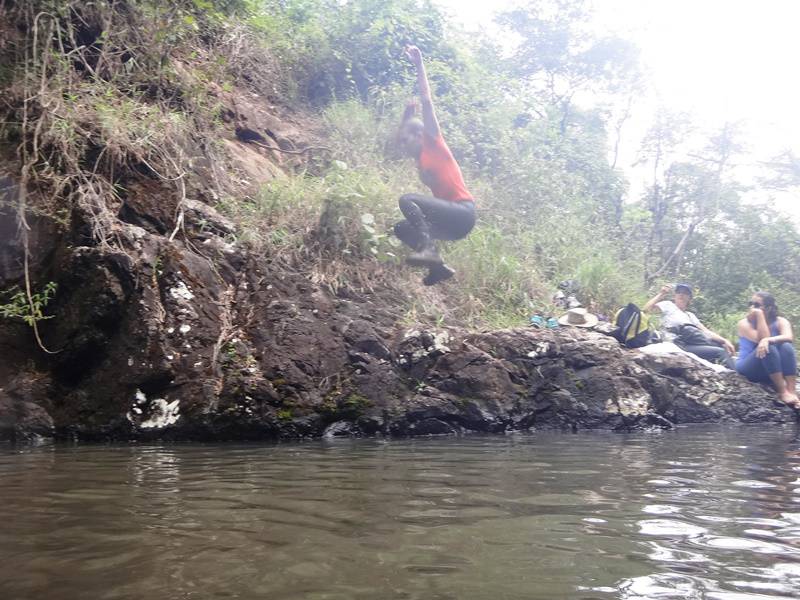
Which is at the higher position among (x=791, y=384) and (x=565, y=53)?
(x=565, y=53)

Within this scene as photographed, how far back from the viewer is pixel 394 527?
2273mm

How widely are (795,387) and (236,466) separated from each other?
22.3 feet

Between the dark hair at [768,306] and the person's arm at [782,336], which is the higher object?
the dark hair at [768,306]

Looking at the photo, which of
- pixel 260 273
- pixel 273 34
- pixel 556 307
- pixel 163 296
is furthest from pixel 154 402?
pixel 273 34

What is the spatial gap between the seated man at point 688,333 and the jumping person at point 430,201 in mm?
2838

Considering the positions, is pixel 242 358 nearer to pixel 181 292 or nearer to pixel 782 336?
pixel 181 292

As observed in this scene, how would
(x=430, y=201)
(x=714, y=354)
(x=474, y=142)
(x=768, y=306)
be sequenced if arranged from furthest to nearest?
(x=474, y=142)
(x=714, y=354)
(x=768, y=306)
(x=430, y=201)

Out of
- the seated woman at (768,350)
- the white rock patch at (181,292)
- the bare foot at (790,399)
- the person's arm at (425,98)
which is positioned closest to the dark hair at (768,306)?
the seated woman at (768,350)

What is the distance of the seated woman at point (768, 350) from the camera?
7.30 meters

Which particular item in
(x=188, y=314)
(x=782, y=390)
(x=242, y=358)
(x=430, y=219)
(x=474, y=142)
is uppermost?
(x=474, y=142)

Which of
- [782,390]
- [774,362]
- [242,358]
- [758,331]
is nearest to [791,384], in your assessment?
[782,390]

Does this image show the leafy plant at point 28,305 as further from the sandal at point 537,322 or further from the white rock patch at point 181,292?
the sandal at point 537,322

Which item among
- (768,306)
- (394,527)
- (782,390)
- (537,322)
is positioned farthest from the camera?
(537,322)

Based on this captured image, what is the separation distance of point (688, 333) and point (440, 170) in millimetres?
3821
